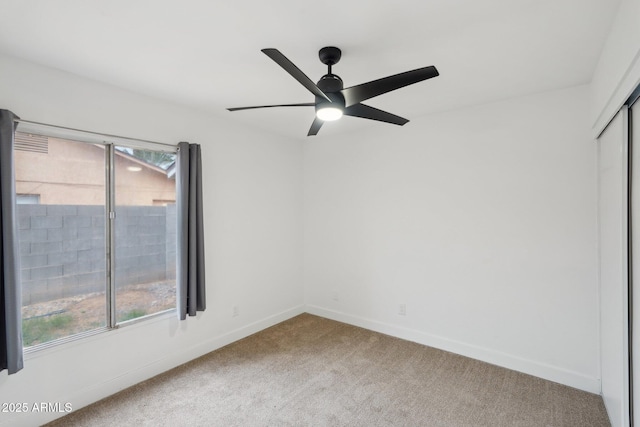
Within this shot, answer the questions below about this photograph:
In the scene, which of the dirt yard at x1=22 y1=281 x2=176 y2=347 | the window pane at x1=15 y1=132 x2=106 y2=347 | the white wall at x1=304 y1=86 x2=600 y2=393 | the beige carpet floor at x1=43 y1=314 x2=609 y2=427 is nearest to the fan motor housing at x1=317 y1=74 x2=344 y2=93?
the white wall at x1=304 y1=86 x2=600 y2=393

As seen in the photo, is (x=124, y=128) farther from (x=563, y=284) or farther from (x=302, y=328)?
(x=563, y=284)

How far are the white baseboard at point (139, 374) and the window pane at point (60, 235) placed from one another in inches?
18.3

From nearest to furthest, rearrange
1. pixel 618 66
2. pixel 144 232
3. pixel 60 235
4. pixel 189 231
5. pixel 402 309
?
pixel 618 66, pixel 60 235, pixel 144 232, pixel 189 231, pixel 402 309

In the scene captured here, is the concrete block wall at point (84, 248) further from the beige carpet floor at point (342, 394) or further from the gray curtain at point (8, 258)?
the beige carpet floor at point (342, 394)

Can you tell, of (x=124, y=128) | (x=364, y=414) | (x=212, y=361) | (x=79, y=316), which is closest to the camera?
(x=364, y=414)

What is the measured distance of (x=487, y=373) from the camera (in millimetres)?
2812

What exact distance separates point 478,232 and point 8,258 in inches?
145

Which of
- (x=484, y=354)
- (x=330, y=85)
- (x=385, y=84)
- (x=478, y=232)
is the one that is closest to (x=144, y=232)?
(x=330, y=85)

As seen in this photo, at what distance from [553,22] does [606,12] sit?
227 mm

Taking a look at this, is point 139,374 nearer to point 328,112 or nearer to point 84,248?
point 84,248

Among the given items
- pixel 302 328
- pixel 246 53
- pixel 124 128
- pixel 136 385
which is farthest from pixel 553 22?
pixel 136 385

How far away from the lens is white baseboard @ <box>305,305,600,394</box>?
8.45 ft

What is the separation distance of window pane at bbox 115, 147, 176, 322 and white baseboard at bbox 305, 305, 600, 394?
2.20m

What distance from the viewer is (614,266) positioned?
81.7 inches
